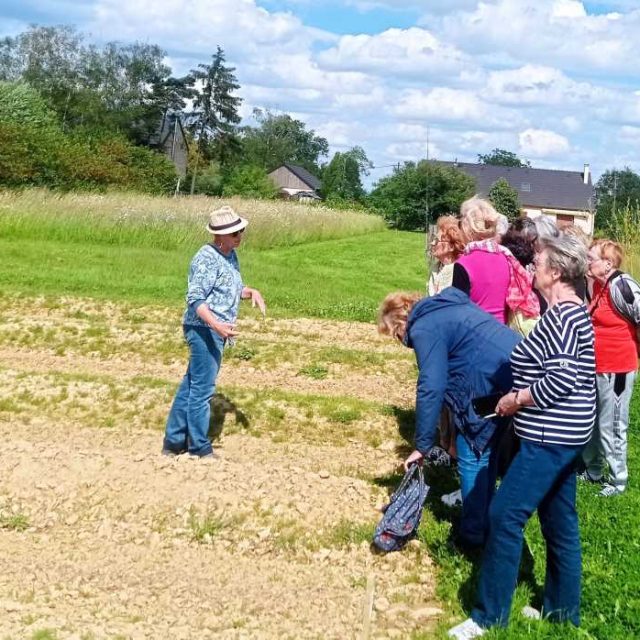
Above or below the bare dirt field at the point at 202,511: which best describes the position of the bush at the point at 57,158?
above

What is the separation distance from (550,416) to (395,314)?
128cm

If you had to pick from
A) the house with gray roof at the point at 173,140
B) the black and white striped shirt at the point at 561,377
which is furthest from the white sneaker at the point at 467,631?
the house with gray roof at the point at 173,140

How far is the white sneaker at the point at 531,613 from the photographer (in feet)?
14.1

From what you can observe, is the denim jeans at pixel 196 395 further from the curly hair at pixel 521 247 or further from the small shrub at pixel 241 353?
the small shrub at pixel 241 353

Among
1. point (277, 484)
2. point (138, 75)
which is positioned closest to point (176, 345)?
point (277, 484)

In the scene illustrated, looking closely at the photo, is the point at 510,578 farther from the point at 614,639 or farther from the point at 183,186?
the point at 183,186

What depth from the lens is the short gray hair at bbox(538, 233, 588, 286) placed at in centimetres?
379

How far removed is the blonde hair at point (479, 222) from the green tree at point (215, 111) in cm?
6641

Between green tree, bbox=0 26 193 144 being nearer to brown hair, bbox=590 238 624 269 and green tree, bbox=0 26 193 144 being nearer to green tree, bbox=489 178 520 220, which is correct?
green tree, bbox=489 178 520 220

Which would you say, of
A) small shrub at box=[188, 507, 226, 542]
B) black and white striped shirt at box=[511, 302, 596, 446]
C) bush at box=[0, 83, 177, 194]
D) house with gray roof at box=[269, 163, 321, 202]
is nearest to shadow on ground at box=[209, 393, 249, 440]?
small shrub at box=[188, 507, 226, 542]

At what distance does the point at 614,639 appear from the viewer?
4.13 metres

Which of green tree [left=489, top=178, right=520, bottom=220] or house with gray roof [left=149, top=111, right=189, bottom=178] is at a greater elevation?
house with gray roof [left=149, top=111, right=189, bottom=178]

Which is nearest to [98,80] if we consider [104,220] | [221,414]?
[104,220]

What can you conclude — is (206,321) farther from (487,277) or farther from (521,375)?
(521,375)
